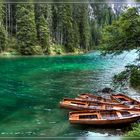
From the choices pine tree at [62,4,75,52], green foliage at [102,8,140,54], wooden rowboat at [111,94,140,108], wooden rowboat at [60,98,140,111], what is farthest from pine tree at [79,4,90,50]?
wooden rowboat at [111,94,140,108]

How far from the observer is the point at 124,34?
981 centimetres

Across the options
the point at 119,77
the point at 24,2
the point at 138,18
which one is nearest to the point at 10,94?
the point at 119,77

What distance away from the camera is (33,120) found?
12.7m

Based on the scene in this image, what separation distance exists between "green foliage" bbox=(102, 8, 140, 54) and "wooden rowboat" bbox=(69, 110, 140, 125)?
2.94 m

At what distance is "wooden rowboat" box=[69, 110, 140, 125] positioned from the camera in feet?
39.5

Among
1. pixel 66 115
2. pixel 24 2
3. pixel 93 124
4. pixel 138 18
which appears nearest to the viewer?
pixel 24 2

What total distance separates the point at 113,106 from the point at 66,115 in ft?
7.94

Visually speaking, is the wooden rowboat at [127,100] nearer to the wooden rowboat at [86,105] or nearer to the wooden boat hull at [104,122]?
the wooden rowboat at [86,105]

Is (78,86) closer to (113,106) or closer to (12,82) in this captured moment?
(12,82)

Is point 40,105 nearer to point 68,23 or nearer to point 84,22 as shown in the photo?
point 68,23

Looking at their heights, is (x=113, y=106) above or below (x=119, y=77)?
below

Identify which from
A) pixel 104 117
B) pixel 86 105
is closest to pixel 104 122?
→ pixel 104 117

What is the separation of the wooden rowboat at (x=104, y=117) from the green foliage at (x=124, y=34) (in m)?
2.94

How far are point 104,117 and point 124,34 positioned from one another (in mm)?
4207
